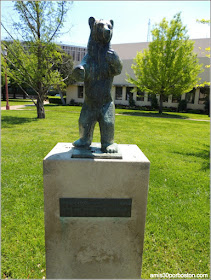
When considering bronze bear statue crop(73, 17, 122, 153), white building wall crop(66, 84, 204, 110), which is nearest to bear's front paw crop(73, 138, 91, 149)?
bronze bear statue crop(73, 17, 122, 153)

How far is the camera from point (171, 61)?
1772cm

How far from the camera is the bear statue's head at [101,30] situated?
7.54 feet

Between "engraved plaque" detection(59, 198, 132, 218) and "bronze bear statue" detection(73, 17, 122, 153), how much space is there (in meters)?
0.57

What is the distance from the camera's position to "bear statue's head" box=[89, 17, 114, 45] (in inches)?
90.5

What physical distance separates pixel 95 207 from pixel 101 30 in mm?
1883

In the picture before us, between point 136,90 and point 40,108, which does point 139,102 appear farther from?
point 40,108

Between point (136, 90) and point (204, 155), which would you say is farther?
point (136, 90)

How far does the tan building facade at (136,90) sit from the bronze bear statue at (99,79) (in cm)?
1837

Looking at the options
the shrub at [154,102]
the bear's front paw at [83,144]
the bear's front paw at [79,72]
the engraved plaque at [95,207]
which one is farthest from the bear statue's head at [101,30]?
the shrub at [154,102]

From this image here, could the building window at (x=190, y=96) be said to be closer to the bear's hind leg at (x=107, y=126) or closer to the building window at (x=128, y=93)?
the building window at (x=128, y=93)

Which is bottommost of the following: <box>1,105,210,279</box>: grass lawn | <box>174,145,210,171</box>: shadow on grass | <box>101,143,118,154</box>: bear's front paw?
<box>1,105,210,279</box>: grass lawn

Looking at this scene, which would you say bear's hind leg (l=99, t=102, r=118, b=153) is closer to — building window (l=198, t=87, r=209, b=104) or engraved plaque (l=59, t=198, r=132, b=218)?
engraved plaque (l=59, t=198, r=132, b=218)

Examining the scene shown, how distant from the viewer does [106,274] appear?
261cm

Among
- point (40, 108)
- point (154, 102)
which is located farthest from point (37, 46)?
point (154, 102)
